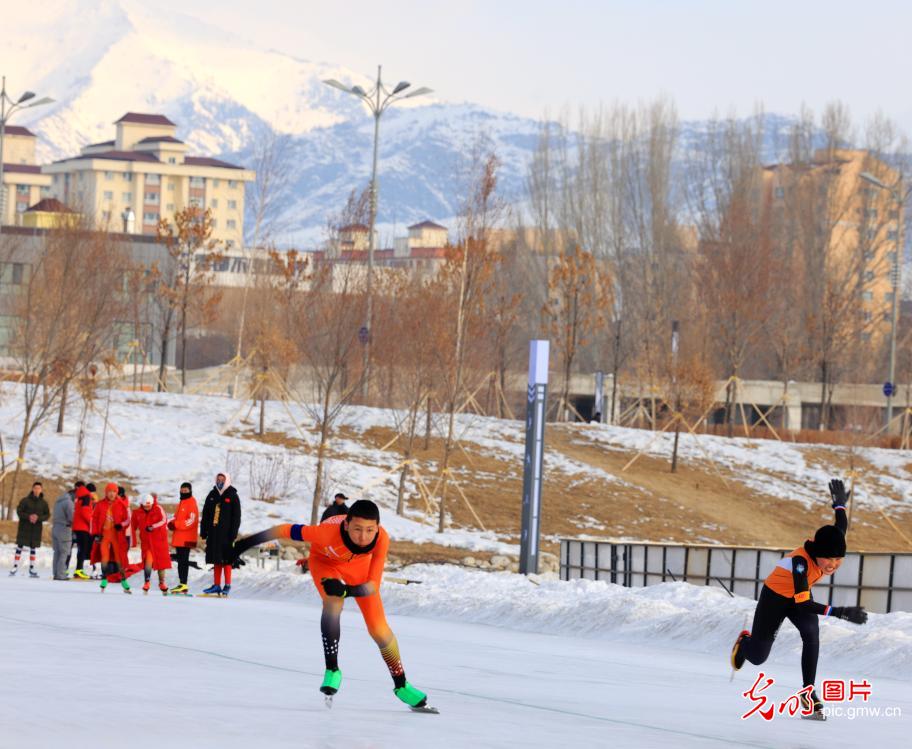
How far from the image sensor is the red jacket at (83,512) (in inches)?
968

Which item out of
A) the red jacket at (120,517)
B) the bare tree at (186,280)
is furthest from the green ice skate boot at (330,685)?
the bare tree at (186,280)

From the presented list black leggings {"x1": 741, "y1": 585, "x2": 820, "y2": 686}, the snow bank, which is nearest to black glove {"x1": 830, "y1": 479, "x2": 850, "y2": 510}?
black leggings {"x1": 741, "y1": 585, "x2": 820, "y2": 686}

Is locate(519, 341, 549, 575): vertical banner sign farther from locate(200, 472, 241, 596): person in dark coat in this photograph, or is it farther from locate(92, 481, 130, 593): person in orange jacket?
locate(92, 481, 130, 593): person in orange jacket

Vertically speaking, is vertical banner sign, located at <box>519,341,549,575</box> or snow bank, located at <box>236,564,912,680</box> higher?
vertical banner sign, located at <box>519,341,549,575</box>

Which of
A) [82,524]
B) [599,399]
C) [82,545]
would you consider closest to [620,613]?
[82,524]

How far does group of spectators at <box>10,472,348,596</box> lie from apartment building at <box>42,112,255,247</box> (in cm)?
14263

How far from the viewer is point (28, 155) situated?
646 ft

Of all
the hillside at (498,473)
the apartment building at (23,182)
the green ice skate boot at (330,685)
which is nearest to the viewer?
the green ice skate boot at (330,685)

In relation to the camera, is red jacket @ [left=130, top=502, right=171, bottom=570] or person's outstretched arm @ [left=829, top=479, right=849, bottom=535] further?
red jacket @ [left=130, top=502, right=171, bottom=570]

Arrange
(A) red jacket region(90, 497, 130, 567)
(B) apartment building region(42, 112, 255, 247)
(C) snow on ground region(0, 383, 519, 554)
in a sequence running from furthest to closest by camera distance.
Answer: (B) apartment building region(42, 112, 255, 247)
(C) snow on ground region(0, 383, 519, 554)
(A) red jacket region(90, 497, 130, 567)

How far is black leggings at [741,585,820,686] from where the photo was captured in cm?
1078

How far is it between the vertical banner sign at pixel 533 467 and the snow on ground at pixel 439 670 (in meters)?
2.31

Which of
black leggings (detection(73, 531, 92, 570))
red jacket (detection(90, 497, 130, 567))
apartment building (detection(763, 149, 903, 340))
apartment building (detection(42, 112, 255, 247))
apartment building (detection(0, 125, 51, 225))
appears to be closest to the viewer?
red jacket (detection(90, 497, 130, 567))

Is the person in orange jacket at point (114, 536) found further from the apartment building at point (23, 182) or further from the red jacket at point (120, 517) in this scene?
the apartment building at point (23, 182)
